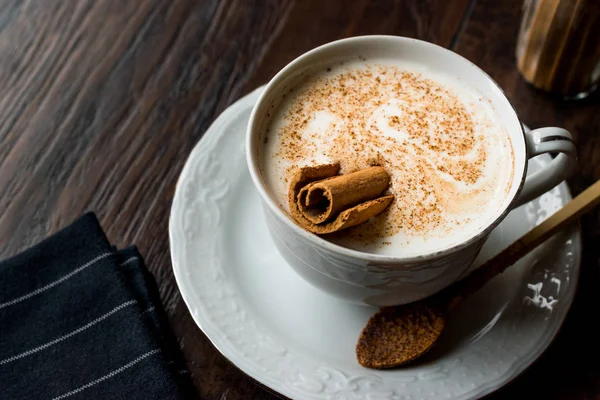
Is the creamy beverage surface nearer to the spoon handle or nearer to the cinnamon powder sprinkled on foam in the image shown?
the cinnamon powder sprinkled on foam

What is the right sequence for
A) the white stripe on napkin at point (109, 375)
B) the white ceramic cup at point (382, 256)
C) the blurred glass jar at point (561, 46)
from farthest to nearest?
1. the blurred glass jar at point (561, 46)
2. the white stripe on napkin at point (109, 375)
3. the white ceramic cup at point (382, 256)

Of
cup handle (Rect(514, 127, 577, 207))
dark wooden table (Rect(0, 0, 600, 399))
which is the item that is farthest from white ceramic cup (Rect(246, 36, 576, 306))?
dark wooden table (Rect(0, 0, 600, 399))

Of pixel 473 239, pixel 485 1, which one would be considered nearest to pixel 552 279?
pixel 473 239

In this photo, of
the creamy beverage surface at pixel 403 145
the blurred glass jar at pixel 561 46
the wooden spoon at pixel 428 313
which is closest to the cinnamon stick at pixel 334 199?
the creamy beverage surface at pixel 403 145

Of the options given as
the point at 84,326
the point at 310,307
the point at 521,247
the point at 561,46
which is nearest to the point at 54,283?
the point at 84,326

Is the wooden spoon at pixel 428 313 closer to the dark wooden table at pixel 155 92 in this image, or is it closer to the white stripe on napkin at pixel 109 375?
the dark wooden table at pixel 155 92

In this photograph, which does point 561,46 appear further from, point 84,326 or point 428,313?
point 84,326

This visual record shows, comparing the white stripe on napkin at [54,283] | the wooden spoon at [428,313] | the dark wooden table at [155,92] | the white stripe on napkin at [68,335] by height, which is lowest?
the wooden spoon at [428,313]
